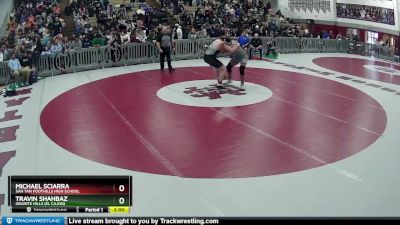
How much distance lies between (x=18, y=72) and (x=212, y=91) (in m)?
6.12

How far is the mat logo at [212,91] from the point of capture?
13.6 meters

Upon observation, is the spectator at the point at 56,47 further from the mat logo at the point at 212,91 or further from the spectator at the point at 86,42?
the mat logo at the point at 212,91

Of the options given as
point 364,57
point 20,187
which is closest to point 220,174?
point 20,187

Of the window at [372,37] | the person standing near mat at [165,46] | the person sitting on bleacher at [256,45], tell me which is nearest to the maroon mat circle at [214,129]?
the person standing near mat at [165,46]

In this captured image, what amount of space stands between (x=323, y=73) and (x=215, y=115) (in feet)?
23.8

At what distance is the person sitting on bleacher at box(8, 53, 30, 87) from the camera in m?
15.3

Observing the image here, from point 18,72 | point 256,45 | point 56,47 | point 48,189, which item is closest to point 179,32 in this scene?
point 256,45

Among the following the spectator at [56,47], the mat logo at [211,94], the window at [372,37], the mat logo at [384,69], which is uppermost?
the window at [372,37]

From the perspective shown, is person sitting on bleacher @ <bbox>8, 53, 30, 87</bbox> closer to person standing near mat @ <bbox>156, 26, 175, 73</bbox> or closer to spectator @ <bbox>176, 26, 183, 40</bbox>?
person standing near mat @ <bbox>156, 26, 175, 73</bbox>

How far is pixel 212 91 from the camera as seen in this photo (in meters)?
14.1
